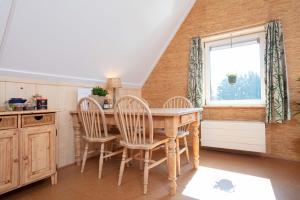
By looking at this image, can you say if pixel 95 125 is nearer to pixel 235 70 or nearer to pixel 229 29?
pixel 235 70

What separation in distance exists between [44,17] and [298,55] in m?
3.33

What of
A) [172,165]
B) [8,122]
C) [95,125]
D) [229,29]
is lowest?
[172,165]

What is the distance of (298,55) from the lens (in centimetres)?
267

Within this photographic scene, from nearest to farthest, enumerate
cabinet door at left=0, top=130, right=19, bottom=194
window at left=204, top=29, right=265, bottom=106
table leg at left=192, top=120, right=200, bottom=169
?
cabinet door at left=0, top=130, right=19, bottom=194
table leg at left=192, top=120, right=200, bottom=169
window at left=204, top=29, right=265, bottom=106

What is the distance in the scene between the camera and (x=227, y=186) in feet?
6.33

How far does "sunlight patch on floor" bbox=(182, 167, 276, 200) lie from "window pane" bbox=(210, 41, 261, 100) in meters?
1.55

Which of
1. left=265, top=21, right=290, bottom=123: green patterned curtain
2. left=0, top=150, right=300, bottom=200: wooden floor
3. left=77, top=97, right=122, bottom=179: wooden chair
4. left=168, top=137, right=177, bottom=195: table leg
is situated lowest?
left=0, top=150, right=300, bottom=200: wooden floor

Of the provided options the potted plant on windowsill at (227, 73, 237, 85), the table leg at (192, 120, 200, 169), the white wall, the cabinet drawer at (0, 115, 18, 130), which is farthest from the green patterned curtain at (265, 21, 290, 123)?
the cabinet drawer at (0, 115, 18, 130)

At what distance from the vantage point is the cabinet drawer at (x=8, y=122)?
1646 millimetres

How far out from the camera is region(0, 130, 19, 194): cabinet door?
1636 mm

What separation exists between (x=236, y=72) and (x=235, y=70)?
9cm

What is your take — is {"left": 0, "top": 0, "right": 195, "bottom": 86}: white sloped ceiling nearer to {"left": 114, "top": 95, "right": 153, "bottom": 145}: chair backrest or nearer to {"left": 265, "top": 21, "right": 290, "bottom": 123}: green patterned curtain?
{"left": 114, "top": 95, "right": 153, "bottom": 145}: chair backrest

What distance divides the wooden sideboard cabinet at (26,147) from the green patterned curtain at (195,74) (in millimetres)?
2346

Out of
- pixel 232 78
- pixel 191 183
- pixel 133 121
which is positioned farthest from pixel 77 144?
pixel 232 78
